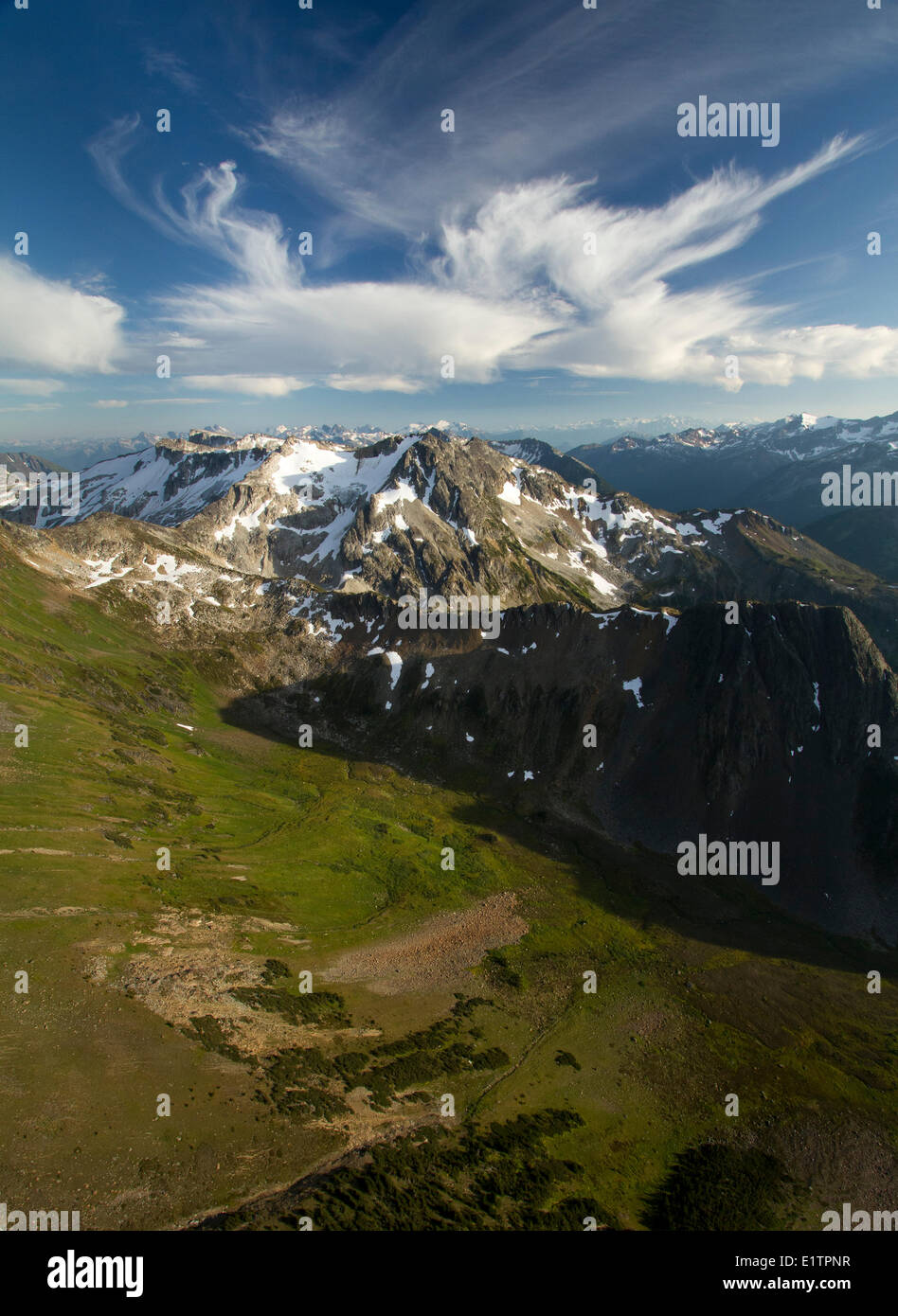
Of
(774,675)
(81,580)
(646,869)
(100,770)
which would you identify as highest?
(81,580)

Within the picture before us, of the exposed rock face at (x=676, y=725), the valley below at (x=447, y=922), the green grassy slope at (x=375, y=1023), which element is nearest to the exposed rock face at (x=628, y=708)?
the exposed rock face at (x=676, y=725)

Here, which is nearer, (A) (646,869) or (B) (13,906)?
(B) (13,906)

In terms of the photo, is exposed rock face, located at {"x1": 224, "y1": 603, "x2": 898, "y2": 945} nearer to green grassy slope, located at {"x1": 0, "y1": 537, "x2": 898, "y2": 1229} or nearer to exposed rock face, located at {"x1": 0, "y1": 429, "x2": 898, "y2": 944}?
exposed rock face, located at {"x1": 0, "y1": 429, "x2": 898, "y2": 944}

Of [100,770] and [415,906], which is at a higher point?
[100,770]

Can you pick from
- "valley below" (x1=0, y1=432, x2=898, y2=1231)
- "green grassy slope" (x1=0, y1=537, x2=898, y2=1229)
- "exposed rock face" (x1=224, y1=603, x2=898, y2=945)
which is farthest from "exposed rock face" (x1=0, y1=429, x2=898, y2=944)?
"green grassy slope" (x1=0, y1=537, x2=898, y2=1229)

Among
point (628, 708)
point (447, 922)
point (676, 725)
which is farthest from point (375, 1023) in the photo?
point (628, 708)

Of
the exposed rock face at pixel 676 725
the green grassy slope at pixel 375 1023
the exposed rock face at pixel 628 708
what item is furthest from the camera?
the exposed rock face at pixel 628 708

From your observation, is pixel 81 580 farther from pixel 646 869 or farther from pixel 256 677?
pixel 646 869

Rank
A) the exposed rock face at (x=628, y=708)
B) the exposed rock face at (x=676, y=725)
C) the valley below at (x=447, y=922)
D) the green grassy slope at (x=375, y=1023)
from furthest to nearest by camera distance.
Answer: the exposed rock face at (x=628, y=708) → the exposed rock face at (x=676, y=725) → the valley below at (x=447, y=922) → the green grassy slope at (x=375, y=1023)

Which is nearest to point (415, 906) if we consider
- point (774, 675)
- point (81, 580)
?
point (774, 675)

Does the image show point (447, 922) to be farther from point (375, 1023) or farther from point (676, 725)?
point (676, 725)

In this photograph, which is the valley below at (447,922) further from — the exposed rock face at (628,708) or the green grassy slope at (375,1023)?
the exposed rock face at (628,708)
